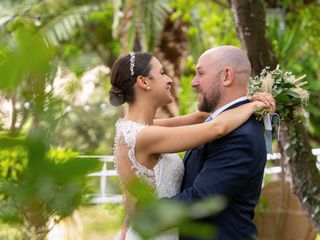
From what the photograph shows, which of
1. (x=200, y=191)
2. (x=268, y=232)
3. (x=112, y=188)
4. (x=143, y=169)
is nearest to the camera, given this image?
(x=112, y=188)

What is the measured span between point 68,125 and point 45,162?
0.13m

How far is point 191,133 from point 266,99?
471 mm

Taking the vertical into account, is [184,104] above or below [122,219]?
below

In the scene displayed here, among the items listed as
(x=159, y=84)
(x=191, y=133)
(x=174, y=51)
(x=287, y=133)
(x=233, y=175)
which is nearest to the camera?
(x=191, y=133)

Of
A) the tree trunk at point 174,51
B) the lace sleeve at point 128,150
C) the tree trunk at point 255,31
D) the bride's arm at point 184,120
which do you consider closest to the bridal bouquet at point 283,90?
the bride's arm at point 184,120

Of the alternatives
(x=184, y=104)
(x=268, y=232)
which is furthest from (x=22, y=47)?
(x=184, y=104)

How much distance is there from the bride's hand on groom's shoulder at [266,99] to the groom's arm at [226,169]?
174 mm

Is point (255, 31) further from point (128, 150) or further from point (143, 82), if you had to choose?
point (128, 150)

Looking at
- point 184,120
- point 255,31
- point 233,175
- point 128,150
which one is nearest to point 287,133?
point 255,31

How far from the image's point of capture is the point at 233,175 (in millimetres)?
2480

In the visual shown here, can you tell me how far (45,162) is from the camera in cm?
43

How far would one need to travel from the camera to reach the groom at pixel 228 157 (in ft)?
8.12

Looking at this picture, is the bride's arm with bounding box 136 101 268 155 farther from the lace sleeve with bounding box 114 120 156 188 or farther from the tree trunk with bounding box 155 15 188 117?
the tree trunk with bounding box 155 15 188 117

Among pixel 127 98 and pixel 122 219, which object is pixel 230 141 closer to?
pixel 127 98
